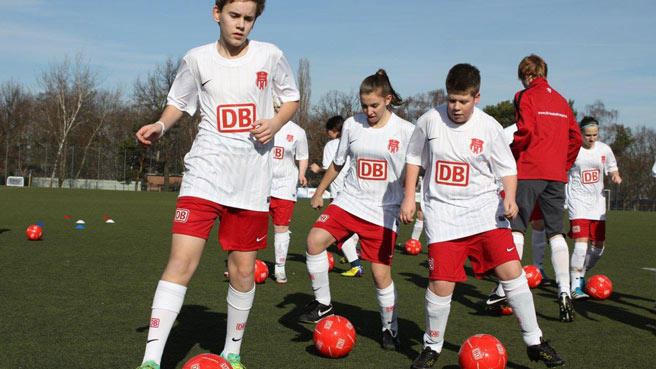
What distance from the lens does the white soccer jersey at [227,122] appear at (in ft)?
12.9

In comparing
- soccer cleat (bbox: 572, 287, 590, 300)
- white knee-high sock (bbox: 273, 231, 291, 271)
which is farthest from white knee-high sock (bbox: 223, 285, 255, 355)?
soccer cleat (bbox: 572, 287, 590, 300)

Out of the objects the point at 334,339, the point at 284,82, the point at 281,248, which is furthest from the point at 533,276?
the point at 284,82

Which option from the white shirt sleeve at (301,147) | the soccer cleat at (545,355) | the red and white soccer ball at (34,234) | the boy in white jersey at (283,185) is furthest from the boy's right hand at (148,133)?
the red and white soccer ball at (34,234)

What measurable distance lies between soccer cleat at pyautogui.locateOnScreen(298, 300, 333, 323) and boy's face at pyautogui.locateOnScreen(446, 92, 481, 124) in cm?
224

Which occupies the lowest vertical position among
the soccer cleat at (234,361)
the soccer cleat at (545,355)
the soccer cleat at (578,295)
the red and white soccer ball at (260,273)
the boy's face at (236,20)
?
the red and white soccer ball at (260,273)

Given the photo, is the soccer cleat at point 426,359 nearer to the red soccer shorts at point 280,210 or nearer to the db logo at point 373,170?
the db logo at point 373,170

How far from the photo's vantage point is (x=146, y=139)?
3789 mm

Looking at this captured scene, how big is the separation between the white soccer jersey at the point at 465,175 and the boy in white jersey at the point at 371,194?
34.0 inches

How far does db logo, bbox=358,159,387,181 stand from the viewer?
222 inches

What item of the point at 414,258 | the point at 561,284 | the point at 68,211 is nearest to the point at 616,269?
the point at 414,258

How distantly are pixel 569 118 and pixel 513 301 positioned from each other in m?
2.59

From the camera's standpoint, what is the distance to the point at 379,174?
5.66 metres

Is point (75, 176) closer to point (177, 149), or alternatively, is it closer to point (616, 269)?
point (177, 149)

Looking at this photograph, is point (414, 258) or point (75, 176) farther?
point (75, 176)
